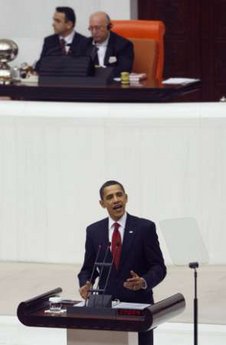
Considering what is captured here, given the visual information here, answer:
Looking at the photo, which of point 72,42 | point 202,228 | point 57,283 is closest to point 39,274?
point 57,283

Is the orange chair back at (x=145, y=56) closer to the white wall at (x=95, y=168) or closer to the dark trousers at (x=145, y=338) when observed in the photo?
the white wall at (x=95, y=168)

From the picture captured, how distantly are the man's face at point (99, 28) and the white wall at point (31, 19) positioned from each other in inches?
133

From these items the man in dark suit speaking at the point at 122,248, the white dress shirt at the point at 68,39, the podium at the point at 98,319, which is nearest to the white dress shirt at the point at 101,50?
the white dress shirt at the point at 68,39

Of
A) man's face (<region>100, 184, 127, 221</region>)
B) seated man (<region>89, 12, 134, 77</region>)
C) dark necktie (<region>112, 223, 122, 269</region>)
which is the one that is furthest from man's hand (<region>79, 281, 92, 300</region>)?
seated man (<region>89, 12, 134, 77</region>)

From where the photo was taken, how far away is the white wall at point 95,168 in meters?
15.5

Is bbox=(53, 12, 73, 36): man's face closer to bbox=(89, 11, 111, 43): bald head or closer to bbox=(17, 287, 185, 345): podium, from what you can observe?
bbox=(89, 11, 111, 43): bald head

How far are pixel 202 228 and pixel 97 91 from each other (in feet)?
6.38

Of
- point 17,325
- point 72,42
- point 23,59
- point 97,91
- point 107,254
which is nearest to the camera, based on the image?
point 107,254

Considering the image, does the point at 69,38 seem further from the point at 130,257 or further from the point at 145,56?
the point at 130,257

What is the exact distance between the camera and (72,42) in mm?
17906

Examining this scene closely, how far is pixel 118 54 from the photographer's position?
57.7ft

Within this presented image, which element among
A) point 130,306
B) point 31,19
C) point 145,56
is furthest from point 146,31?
point 130,306

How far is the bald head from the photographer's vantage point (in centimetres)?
1741

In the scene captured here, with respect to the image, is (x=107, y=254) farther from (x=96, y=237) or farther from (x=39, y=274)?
(x=39, y=274)
